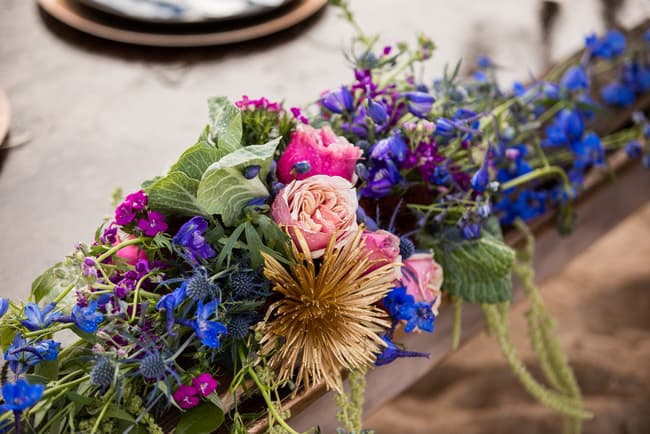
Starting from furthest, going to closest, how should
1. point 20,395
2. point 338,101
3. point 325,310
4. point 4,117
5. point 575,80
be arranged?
point 575,80, point 4,117, point 338,101, point 325,310, point 20,395

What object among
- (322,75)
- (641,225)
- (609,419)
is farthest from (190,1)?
(641,225)

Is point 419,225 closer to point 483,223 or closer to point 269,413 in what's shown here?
point 483,223

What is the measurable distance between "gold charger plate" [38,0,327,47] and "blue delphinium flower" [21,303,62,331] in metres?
0.72

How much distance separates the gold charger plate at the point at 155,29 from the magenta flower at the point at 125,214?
0.61 m

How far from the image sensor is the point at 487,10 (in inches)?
59.8

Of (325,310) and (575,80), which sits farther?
(575,80)

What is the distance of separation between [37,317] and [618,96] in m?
1.07

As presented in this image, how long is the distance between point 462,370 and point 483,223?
1074 mm

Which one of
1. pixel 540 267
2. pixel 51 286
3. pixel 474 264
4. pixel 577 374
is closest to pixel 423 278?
pixel 474 264

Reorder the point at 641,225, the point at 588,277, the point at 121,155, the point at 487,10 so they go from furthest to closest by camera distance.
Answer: the point at 641,225
the point at 588,277
the point at 487,10
the point at 121,155

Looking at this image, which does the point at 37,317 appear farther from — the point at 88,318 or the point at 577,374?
the point at 577,374

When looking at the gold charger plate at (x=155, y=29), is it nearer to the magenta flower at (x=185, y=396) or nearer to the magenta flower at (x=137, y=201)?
the magenta flower at (x=137, y=201)

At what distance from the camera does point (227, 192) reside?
28.5 inches

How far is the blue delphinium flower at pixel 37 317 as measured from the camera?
67cm
